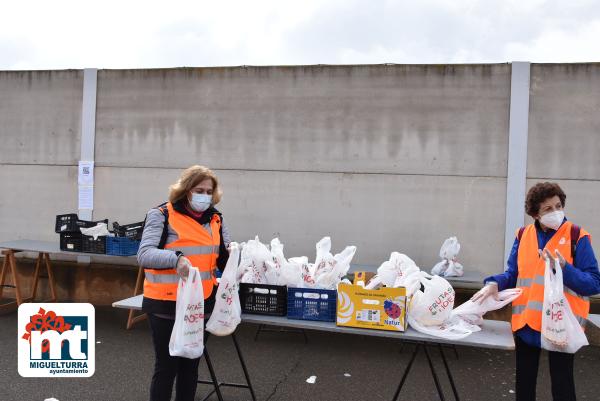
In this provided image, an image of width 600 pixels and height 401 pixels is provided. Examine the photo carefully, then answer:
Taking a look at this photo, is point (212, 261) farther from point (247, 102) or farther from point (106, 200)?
point (106, 200)

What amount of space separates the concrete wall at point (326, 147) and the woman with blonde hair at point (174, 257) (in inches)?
124

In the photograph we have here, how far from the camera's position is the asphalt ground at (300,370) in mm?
3924

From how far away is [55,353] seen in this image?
4297 millimetres

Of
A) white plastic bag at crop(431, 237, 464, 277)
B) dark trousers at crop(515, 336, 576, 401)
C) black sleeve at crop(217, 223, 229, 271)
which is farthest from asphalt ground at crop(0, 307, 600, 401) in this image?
black sleeve at crop(217, 223, 229, 271)

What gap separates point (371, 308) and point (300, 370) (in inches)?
64.8

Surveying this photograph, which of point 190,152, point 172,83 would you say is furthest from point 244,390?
point 172,83

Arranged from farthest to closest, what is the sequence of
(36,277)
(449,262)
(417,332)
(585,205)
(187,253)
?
(36,277) < (585,205) < (449,262) < (417,332) < (187,253)

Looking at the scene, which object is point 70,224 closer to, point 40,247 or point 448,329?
point 40,247

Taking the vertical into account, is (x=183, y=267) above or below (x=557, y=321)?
above

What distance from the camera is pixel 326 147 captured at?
5984mm

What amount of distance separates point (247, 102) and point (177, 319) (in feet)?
13.0

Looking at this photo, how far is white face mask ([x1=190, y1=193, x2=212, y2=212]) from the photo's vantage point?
9.49ft

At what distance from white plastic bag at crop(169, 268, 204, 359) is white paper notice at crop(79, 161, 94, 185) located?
4.43 m

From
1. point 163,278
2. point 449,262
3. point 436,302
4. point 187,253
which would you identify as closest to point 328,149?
point 449,262
